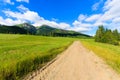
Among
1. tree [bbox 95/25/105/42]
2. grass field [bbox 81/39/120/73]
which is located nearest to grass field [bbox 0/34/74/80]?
grass field [bbox 81/39/120/73]

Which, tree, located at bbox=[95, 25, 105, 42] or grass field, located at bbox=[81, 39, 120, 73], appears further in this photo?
tree, located at bbox=[95, 25, 105, 42]

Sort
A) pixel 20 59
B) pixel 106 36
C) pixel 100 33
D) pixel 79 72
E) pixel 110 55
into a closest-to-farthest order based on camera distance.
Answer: pixel 79 72, pixel 20 59, pixel 110 55, pixel 106 36, pixel 100 33

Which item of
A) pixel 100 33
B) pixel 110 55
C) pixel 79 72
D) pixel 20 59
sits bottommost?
pixel 110 55

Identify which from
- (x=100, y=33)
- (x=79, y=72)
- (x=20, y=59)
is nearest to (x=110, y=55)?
(x=79, y=72)

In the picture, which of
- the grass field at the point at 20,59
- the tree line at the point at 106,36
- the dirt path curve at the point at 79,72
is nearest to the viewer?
the dirt path curve at the point at 79,72

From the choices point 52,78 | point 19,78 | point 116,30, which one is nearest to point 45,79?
point 52,78

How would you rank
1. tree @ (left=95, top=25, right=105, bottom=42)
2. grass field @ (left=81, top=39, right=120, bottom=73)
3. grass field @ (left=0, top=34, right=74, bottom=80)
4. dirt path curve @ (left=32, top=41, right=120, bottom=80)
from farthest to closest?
tree @ (left=95, top=25, right=105, bottom=42) → grass field @ (left=81, top=39, right=120, bottom=73) → grass field @ (left=0, top=34, right=74, bottom=80) → dirt path curve @ (left=32, top=41, right=120, bottom=80)

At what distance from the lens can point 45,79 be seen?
995 cm

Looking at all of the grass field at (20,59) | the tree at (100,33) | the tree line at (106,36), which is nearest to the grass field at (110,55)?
the grass field at (20,59)

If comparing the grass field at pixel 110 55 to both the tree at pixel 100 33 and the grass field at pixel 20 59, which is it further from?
the tree at pixel 100 33

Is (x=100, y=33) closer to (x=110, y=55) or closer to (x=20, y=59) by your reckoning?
(x=110, y=55)

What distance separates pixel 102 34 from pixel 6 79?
319 feet

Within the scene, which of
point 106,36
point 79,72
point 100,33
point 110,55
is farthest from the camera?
point 100,33

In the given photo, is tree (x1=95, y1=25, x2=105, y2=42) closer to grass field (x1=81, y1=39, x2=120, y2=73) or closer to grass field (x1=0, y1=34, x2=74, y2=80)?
grass field (x1=81, y1=39, x2=120, y2=73)
